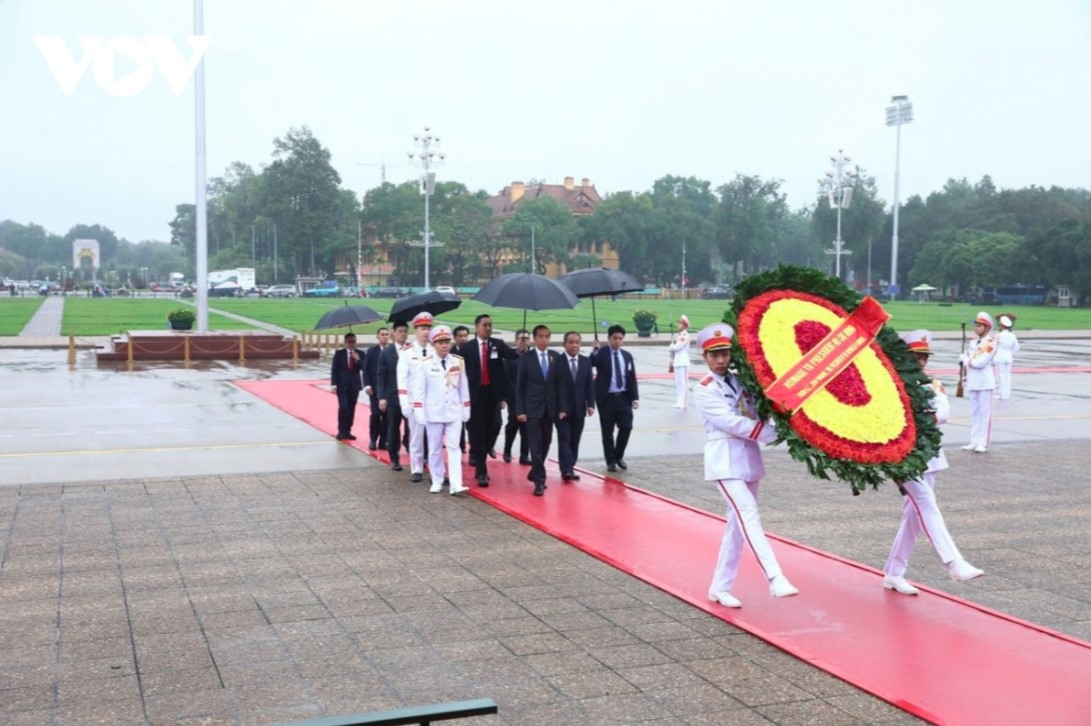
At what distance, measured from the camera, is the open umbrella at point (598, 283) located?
39.9ft

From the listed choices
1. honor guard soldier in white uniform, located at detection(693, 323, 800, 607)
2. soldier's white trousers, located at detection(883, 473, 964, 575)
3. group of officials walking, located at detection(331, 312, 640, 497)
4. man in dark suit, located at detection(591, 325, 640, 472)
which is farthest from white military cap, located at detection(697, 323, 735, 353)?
man in dark suit, located at detection(591, 325, 640, 472)

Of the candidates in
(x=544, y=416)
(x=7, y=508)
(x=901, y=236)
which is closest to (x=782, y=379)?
(x=544, y=416)

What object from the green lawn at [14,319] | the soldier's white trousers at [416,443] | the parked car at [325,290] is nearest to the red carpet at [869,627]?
the soldier's white trousers at [416,443]

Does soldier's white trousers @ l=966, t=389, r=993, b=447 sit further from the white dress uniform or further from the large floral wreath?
the large floral wreath

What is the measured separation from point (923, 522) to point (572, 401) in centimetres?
477

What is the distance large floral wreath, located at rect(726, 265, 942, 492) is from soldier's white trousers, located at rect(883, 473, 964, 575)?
0.41 meters

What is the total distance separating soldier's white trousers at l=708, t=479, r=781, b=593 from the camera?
6.67 metres

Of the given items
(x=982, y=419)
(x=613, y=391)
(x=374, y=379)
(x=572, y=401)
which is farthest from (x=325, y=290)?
(x=572, y=401)

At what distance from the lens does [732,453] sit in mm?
6777

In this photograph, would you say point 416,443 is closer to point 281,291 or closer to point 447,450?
point 447,450

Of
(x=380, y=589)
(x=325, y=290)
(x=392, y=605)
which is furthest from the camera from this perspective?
(x=325, y=290)

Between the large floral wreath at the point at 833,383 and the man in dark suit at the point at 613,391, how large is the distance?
4986 millimetres

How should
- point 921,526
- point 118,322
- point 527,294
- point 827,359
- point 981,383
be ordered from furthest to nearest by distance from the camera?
point 118,322 < point 981,383 < point 527,294 < point 921,526 < point 827,359

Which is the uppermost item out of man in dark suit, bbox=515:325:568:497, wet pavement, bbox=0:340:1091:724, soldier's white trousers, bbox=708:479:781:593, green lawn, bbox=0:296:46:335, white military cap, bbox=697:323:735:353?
white military cap, bbox=697:323:735:353
